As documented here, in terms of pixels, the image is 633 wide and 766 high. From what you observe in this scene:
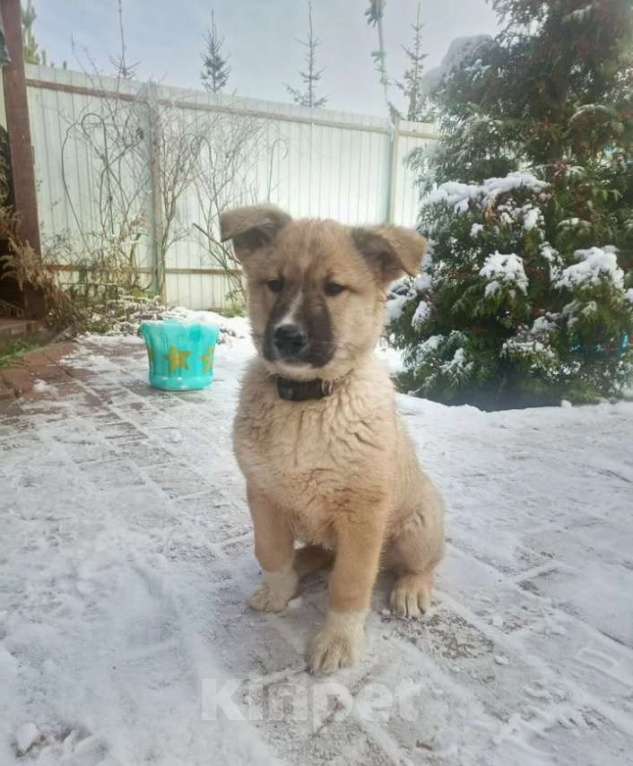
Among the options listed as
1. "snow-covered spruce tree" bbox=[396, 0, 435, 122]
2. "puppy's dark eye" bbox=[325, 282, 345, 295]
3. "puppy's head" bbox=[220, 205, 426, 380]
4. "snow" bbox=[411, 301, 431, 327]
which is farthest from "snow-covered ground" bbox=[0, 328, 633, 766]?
"snow-covered spruce tree" bbox=[396, 0, 435, 122]

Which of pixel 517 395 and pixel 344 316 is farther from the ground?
pixel 344 316

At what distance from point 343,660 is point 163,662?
1.81ft

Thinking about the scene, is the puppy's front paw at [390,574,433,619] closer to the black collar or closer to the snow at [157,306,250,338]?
the black collar

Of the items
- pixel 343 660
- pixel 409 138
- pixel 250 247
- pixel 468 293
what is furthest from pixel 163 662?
pixel 409 138

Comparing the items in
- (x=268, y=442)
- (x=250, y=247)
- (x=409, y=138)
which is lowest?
(x=268, y=442)

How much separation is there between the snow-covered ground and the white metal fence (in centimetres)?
514

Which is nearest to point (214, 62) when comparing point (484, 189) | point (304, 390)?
point (484, 189)

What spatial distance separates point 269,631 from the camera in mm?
1794

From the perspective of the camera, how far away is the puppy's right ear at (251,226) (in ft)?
5.95

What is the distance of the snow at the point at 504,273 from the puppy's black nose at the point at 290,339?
3.03 metres

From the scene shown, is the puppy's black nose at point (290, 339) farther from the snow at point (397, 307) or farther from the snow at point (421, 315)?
the snow at point (397, 307)

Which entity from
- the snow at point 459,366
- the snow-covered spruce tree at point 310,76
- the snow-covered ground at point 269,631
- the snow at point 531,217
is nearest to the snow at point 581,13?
the snow at point 531,217

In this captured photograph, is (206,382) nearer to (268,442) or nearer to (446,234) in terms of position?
(446,234)

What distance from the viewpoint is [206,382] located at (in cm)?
465
